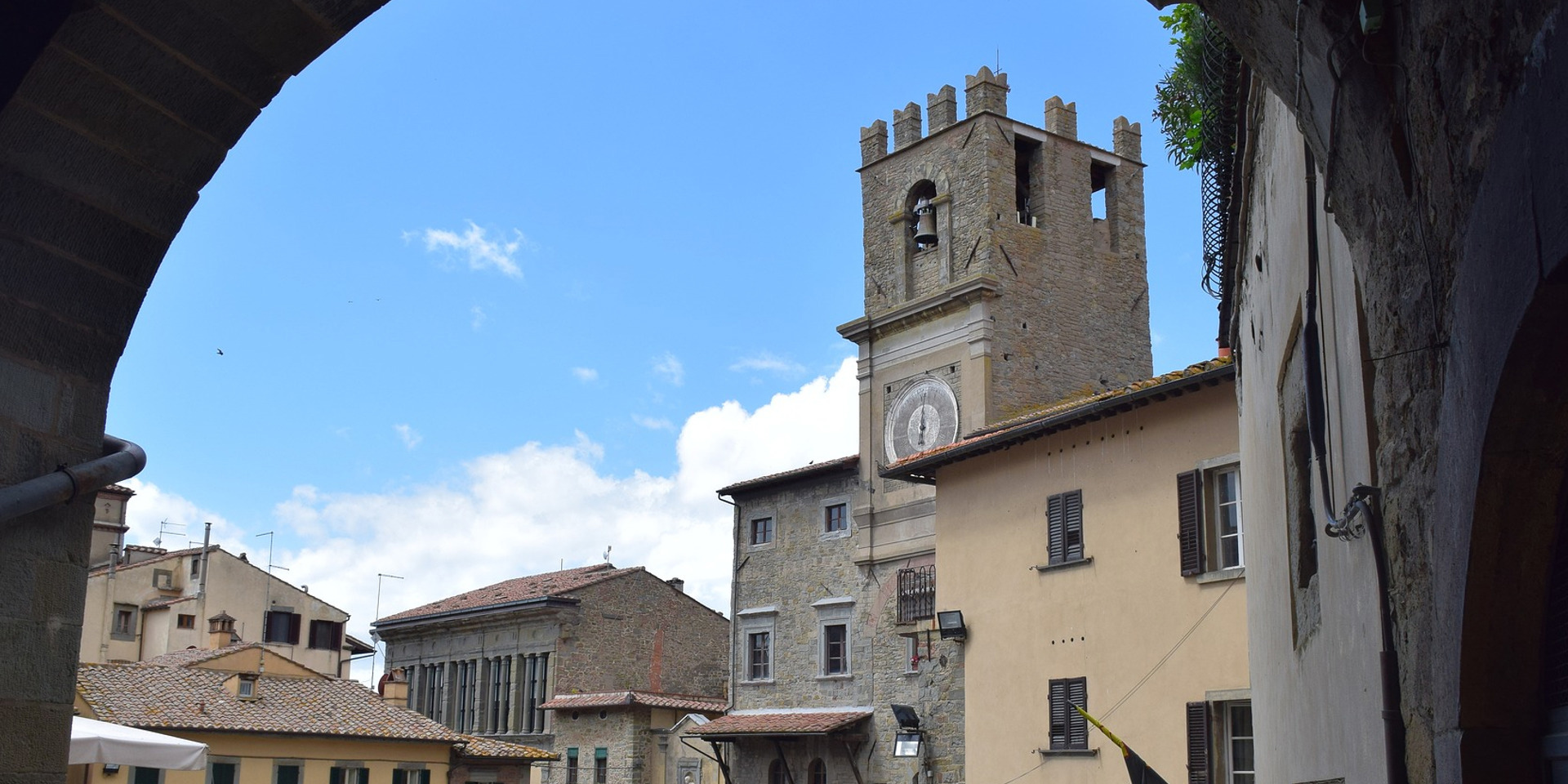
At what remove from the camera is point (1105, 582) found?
1997 cm

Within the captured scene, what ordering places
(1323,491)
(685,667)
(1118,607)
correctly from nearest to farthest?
1. (1323,491)
2. (1118,607)
3. (685,667)

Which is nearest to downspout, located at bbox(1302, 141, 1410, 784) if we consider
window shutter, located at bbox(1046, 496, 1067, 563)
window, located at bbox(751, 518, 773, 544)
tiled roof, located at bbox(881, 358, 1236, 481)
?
tiled roof, located at bbox(881, 358, 1236, 481)

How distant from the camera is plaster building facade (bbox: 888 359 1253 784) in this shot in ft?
58.7

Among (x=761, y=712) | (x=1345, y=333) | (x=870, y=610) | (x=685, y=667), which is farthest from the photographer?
(x=685, y=667)

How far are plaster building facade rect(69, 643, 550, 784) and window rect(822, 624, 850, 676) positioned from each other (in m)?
7.38

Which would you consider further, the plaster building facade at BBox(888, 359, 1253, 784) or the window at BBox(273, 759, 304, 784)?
the window at BBox(273, 759, 304, 784)

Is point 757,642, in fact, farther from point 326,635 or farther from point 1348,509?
point 1348,509

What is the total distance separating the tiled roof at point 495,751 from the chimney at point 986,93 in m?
17.3

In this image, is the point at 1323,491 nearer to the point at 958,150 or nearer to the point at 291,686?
the point at 958,150

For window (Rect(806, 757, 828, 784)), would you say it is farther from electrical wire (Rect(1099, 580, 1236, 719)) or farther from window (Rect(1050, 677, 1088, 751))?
electrical wire (Rect(1099, 580, 1236, 719))

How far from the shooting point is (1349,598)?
4848 millimetres

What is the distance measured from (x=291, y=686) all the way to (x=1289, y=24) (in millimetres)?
31675

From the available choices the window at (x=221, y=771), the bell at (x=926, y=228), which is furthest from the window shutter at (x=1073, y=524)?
the window at (x=221, y=771)

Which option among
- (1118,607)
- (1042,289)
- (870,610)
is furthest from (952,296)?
(1118,607)
